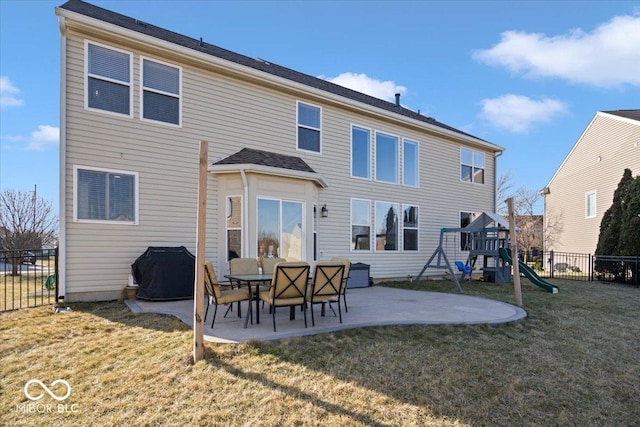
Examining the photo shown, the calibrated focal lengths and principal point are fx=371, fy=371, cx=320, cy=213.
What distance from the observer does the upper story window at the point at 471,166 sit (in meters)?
15.2

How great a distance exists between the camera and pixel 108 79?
26.0 ft

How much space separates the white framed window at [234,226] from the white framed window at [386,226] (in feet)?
16.8

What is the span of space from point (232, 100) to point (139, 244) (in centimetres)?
426

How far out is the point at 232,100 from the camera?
9.64 m

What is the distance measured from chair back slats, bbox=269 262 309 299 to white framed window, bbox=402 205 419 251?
328 inches

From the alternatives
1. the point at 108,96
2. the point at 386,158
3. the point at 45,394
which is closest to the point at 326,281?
the point at 45,394

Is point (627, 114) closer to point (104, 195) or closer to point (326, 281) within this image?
point (326, 281)

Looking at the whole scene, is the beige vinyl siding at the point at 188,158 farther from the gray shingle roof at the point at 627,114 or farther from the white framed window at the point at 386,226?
the gray shingle roof at the point at 627,114

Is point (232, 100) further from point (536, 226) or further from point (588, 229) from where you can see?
point (536, 226)

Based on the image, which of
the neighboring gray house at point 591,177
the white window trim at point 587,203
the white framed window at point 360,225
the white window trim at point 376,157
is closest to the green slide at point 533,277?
the white window trim at point 376,157

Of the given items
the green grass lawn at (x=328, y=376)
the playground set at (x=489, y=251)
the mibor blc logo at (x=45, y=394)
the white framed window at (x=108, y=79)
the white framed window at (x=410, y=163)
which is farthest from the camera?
the white framed window at (x=410, y=163)

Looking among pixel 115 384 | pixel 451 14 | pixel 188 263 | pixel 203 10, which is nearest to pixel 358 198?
pixel 188 263

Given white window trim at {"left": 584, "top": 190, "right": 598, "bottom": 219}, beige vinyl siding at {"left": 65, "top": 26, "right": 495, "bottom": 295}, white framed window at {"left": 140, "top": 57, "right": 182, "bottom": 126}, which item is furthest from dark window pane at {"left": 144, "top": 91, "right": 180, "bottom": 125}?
white window trim at {"left": 584, "top": 190, "right": 598, "bottom": 219}

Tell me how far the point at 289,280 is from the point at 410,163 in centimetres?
945
